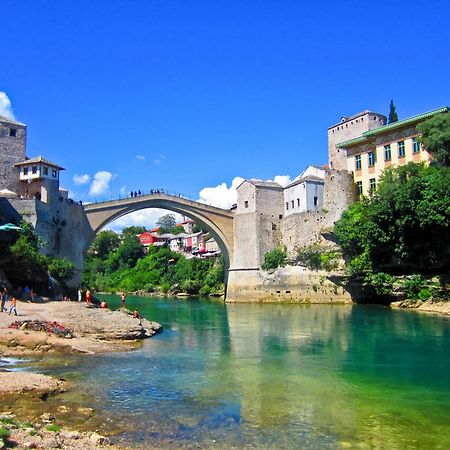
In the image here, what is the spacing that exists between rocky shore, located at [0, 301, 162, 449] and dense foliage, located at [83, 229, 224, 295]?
33330 millimetres

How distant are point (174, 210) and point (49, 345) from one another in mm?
33602

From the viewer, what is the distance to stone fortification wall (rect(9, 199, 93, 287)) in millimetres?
35281

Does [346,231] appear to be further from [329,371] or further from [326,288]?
[329,371]

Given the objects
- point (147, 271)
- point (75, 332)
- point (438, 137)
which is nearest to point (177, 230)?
point (147, 271)

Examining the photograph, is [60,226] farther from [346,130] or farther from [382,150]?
[346,130]

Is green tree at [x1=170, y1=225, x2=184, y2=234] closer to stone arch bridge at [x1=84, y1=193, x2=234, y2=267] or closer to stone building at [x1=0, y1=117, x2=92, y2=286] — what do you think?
stone arch bridge at [x1=84, y1=193, x2=234, y2=267]

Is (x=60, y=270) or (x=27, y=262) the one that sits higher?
(x=27, y=262)

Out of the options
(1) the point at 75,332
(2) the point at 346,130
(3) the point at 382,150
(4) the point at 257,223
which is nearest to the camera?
(1) the point at 75,332

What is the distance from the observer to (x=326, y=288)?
43.0 meters

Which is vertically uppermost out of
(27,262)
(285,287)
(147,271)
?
(147,271)

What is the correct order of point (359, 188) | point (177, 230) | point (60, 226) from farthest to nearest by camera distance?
point (177, 230) → point (359, 188) → point (60, 226)

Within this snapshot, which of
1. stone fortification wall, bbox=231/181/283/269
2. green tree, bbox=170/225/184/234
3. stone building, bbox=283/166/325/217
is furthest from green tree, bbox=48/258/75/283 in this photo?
green tree, bbox=170/225/184/234

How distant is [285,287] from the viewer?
46469mm

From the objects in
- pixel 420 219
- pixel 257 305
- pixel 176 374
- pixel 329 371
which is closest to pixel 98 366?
pixel 176 374
